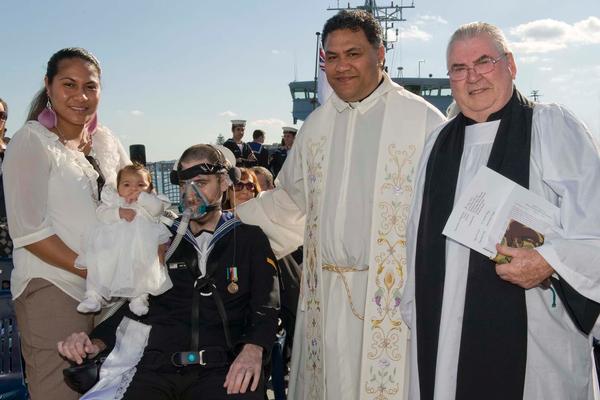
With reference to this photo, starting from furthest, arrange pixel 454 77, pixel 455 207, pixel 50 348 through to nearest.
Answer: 1. pixel 50 348
2. pixel 454 77
3. pixel 455 207

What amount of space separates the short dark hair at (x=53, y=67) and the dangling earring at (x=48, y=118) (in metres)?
0.06

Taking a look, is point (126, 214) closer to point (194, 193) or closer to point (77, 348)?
point (194, 193)

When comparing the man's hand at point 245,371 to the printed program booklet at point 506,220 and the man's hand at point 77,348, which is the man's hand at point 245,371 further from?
the printed program booklet at point 506,220

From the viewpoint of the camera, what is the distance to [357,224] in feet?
10.8

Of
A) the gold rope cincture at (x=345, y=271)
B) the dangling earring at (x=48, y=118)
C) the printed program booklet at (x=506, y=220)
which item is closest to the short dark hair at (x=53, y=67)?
the dangling earring at (x=48, y=118)

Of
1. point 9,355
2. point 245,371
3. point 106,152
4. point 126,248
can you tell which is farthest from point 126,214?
point 9,355

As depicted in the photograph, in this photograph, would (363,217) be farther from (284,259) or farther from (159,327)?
(159,327)

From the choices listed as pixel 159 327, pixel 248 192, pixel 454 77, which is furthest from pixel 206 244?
pixel 454 77

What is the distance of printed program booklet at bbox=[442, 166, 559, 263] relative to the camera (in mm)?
2342

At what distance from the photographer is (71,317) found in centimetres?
322

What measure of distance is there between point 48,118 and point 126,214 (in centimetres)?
71

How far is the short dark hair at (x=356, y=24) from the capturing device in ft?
10.9

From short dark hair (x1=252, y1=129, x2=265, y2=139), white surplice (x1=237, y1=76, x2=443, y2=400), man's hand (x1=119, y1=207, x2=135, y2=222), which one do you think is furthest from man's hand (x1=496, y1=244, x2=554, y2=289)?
short dark hair (x1=252, y1=129, x2=265, y2=139)

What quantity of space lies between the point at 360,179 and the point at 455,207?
93 cm
